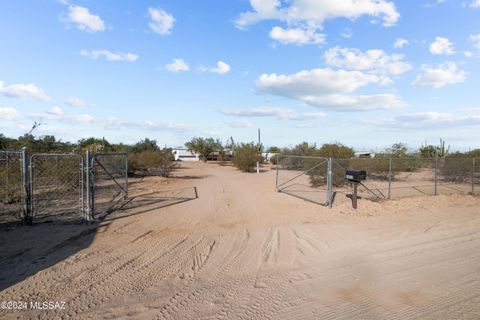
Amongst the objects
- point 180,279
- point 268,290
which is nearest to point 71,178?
point 180,279

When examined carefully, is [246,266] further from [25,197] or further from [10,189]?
[10,189]

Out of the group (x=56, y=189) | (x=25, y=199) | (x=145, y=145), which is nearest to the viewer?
(x=25, y=199)

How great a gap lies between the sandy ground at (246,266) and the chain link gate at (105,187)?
34.9 inches

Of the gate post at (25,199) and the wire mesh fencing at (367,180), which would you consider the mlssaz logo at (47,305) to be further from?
the wire mesh fencing at (367,180)

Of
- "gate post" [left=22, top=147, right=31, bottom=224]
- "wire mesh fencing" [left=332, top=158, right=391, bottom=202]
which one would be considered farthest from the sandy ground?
"wire mesh fencing" [left=332, top=158, right=391, bottom=202]

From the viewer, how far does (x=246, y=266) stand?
22.0 feet

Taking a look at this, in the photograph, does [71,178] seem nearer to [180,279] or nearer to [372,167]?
[180,279]

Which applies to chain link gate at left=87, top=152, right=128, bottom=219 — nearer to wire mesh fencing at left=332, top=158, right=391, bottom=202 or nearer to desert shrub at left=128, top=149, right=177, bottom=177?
desert shrub at left=128, top=149, right=177, bottom=177

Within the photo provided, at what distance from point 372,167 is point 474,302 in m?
19.3

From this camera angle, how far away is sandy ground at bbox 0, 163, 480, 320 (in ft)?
16.1

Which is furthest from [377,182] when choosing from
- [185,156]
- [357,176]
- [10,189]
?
[185,156]

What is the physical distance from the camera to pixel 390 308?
4.90m

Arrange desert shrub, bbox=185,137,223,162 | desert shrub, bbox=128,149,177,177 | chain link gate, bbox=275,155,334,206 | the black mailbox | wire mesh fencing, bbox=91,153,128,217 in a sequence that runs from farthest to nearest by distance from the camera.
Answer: desert shrub, bbox=185,137,223,162 < desert shrub, bbox=128,149,177,177 < chain link gate, bbox=275,155,334,206 < the black mailbox < wire mesh fencing, bbox=91,153,128,217

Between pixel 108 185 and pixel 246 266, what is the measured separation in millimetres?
14181
